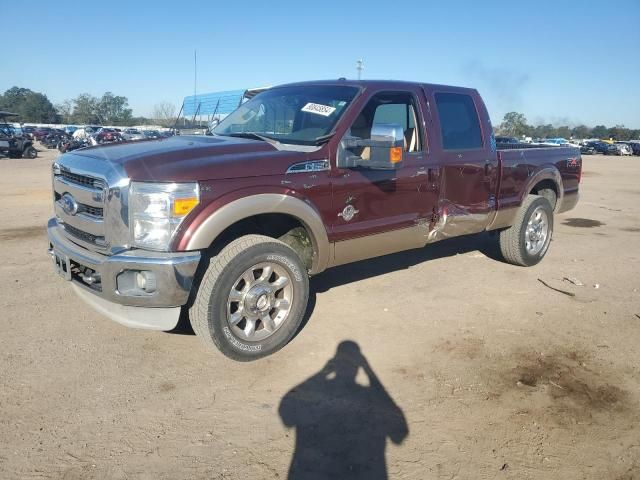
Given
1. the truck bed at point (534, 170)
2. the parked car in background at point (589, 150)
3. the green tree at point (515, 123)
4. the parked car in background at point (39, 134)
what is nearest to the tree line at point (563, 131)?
the green tree at point (515, 123)

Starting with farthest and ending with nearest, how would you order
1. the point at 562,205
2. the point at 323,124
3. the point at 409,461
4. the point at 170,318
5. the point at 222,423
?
the point at 562,205 → the point at 323,124 → the point at 170,318 → the point at 222,423 → the point at 409,461

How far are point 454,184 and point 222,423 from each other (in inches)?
126

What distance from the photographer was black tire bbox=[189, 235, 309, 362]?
335 centimetres

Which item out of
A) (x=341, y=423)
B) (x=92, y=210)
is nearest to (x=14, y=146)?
(x=92, y=210)

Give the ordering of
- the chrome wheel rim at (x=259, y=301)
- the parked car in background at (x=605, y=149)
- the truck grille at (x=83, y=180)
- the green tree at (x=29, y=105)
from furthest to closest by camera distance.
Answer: the green tree at (x=29, y=105)
the parked car in background at (x=605, y=149)
the chrome wheel rim at (x=259, y=301)
the truck grille at (x=83, y=180)

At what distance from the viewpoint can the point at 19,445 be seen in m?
2.60

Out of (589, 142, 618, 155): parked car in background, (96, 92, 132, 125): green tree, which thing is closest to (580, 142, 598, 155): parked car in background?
(589, 142, 618, 155): parked car in background

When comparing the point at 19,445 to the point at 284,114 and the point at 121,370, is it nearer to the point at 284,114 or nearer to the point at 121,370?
the point at 121,370

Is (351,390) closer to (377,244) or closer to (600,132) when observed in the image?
(377,244)

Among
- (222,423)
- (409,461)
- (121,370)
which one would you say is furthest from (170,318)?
(409,461)

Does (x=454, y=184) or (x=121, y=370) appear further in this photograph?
(x=454, y=184)

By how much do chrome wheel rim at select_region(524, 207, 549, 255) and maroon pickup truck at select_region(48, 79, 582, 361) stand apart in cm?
122

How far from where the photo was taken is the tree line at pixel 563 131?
314 feet

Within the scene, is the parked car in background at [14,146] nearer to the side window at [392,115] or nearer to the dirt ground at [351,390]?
the dirt ground at [351,390]
